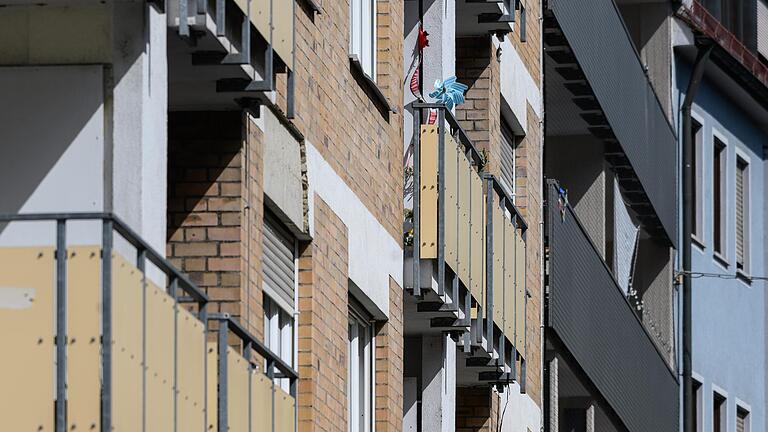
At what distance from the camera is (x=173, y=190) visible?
12797 millimetres

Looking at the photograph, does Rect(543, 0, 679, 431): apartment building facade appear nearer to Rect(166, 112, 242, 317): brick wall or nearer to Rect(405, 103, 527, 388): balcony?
Rect(405, 103, 527, 388): balcony

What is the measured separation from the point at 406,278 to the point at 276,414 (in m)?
6.15

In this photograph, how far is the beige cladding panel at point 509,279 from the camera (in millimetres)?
20172

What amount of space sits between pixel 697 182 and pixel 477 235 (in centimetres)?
1548

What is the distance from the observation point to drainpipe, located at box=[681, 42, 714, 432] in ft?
106

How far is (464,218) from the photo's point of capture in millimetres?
18500

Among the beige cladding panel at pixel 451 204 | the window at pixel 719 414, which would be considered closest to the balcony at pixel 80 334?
the beige cladding panel at pixel 451 204

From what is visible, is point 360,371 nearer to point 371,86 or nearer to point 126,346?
point 371,86

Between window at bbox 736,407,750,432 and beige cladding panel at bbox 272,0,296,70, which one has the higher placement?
window at bbox 736,407,750,432

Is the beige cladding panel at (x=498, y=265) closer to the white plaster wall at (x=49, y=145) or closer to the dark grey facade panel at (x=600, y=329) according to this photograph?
the dark grey facade panel at (x=600, y=329)

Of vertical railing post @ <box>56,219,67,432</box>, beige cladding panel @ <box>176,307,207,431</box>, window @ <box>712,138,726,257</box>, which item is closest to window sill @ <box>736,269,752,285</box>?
window @ <box>712,138,726,257</box>

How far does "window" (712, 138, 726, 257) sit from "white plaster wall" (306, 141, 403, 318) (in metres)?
18.3

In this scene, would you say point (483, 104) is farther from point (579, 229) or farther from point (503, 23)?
point (579, 229)

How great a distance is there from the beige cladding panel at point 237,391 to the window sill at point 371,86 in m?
5.00
